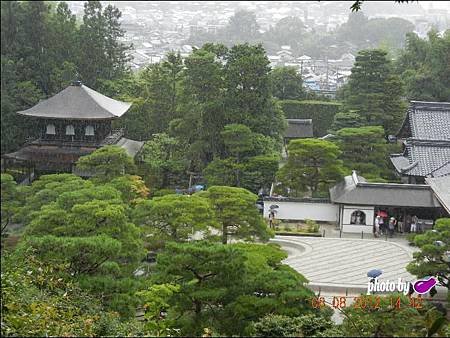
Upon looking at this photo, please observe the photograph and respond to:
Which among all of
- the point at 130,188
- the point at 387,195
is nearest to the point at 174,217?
the point at 130,188

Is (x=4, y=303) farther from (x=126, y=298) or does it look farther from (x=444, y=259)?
(x=444, y=259)

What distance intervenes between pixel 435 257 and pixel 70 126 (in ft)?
46.5

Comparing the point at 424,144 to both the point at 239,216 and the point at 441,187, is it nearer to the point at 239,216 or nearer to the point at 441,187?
the point at 441,187

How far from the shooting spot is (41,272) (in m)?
10.2

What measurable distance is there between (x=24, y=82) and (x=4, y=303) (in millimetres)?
20190

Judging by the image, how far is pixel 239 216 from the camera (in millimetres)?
16562

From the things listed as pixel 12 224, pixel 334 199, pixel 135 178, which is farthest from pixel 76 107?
pixel 334 199

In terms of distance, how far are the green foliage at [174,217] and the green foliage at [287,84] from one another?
22327 mm

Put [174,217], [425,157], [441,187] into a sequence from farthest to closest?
[425,157] < [441,187] < [174,217]

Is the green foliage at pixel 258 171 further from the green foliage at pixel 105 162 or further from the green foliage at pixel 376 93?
the green foliage at pixel 376 93

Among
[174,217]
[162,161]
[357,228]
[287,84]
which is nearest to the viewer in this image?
[174,217]

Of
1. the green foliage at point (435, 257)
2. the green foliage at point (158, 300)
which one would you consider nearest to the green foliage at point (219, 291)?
the green foliage at point (158, 300)

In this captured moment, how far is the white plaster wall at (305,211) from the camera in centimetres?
2170

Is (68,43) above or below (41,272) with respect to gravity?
above
